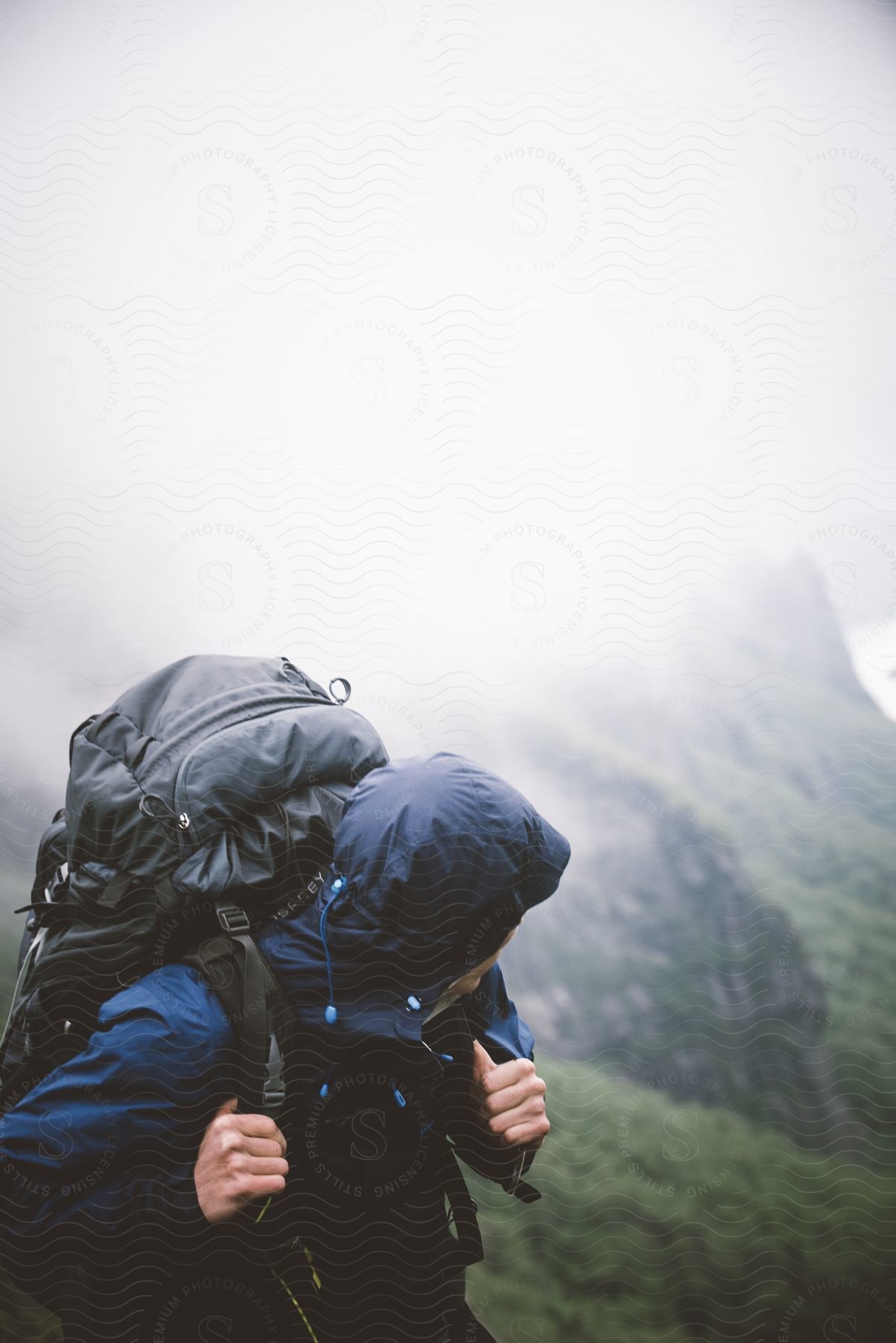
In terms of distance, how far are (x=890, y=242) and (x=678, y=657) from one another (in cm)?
77

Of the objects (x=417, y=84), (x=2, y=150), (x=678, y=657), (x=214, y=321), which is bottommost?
(x=678, y=657)

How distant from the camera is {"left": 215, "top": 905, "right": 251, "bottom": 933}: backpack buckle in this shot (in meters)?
0.86

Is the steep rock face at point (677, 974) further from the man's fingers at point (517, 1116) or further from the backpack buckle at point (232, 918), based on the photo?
the backpack buckle at point (232, 918)

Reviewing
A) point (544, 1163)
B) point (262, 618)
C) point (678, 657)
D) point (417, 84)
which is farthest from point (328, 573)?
point (544, 1163)

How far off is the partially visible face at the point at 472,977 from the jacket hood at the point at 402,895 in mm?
51

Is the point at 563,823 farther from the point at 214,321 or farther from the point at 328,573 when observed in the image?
the point at 214,321

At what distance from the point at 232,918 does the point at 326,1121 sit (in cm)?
27

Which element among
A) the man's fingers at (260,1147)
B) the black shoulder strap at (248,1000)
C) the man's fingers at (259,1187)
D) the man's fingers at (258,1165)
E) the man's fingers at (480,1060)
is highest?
the black shoulder strap at (248,1000)

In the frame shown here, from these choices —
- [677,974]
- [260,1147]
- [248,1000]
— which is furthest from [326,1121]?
[677,974]

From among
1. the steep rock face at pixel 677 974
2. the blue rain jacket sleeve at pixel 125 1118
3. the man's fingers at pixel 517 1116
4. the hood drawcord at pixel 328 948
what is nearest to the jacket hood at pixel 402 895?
the hood drawcord at pixel 328 948

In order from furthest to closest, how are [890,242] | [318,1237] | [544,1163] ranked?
[890,242], [544,1163], [318,1237]

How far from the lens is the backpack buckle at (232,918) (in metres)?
0.86

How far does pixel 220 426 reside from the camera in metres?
1.36

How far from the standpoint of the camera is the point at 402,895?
878mm
